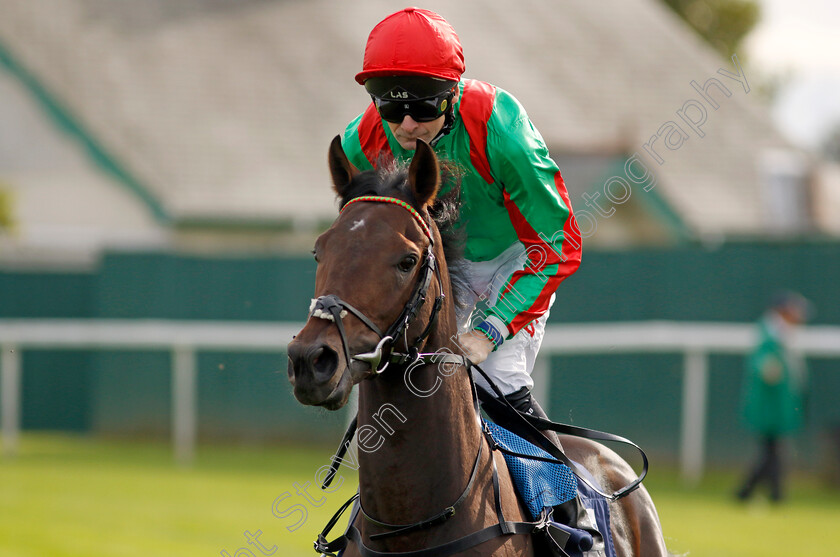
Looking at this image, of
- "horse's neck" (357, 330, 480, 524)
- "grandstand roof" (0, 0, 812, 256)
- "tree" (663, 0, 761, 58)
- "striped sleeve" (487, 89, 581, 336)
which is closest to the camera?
"horse's neck" (357, 330, 480, 524)

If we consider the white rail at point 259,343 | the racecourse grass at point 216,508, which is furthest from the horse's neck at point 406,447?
the white rail at point 259,343

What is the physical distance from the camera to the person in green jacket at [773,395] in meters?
8.80

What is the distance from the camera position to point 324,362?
2.52 metres

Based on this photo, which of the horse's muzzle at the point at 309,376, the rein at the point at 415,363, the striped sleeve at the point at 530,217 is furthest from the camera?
the striped sleeve at the point at 530,217

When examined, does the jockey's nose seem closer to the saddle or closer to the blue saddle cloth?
the saddle

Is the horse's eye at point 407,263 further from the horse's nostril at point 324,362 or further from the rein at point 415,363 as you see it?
the horse's nostril at point 324,362

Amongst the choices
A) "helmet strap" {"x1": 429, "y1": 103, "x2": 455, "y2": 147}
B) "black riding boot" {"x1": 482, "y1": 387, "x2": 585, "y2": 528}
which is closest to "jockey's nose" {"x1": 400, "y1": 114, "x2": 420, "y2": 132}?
"helmet strap" {"x1": 429, "y1": 103, "x2": 455, "y2": 147}

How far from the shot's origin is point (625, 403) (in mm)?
9984

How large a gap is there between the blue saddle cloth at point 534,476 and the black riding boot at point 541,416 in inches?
2.1

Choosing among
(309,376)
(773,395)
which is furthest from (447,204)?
(773,395)

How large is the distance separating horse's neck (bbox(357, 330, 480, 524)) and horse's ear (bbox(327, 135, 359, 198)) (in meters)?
0.53

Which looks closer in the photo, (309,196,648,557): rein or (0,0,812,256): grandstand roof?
(309,196,648,557): rein

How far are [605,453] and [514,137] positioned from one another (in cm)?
134

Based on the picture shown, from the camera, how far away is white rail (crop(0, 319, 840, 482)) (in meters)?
9.72
